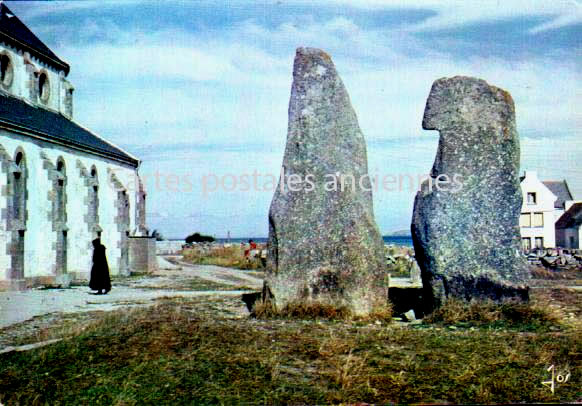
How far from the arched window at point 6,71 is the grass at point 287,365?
65.2 ft

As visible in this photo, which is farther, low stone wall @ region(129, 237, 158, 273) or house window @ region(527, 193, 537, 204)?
house window @ region(527, 193, 537, 204)

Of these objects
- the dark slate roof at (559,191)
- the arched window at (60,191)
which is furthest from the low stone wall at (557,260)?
the dark slate roof at (559,191)

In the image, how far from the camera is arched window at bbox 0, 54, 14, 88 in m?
25.6

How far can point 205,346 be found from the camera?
7.41 metres

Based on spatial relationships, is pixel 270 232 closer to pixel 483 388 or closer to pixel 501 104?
pixel 501 104

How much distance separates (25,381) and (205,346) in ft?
6.40

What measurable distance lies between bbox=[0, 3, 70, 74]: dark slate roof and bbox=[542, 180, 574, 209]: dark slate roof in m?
43.2

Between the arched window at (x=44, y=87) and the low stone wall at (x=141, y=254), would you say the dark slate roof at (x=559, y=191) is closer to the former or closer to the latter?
the low stone wall at (x=141, y=254)

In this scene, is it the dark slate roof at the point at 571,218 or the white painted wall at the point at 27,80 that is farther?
the dark slate roof at the point at 571,218

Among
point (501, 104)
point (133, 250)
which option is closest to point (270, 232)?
point (501, 104)

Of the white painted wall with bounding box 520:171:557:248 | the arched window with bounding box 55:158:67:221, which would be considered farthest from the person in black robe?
the white painted wall with bounding box 520:171:557:248

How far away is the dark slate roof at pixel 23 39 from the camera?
2606 cm

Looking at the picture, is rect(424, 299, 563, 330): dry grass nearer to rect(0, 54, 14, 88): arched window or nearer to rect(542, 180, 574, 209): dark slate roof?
rect(0, 54, 14, 88): arched window

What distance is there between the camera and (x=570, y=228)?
51.4 metres
